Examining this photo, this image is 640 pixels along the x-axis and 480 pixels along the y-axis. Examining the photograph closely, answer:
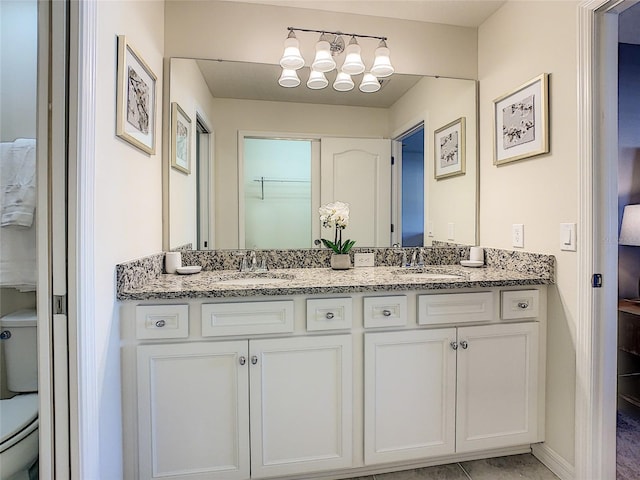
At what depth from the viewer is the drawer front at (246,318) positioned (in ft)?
4.72

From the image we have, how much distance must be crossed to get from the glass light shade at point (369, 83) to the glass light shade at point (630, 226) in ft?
5.82

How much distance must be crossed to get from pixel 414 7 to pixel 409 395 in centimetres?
204

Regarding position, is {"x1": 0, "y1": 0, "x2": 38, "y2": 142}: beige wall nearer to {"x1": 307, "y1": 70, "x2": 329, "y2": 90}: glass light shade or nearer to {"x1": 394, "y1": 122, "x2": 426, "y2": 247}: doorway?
{"x1": 307, "y1": 70, "x2": 329, "y2": 90}: glass light shade

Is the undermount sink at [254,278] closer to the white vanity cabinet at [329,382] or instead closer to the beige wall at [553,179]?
the white vanity cabinet at [329,382]

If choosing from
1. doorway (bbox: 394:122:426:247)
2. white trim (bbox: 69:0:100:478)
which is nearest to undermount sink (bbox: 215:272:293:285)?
white trim (bbox: 69:0:100:478)

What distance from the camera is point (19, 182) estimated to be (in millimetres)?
1199

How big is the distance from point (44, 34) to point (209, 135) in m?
0.97

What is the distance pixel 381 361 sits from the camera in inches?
62.2

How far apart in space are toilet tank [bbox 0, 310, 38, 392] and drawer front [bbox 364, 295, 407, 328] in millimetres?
1184

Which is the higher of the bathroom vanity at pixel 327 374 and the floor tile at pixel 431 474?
the bathroom vanity at pixel 327 374

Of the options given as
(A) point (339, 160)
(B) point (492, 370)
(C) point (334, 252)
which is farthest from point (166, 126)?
(B) point (492, 370)

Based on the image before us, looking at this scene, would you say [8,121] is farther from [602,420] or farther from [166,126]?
[602,420]

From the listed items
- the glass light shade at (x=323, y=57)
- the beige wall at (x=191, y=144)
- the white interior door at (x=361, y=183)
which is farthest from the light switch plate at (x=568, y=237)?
the beige wall at (x=191, y=144)

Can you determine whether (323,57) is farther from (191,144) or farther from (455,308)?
(455,308)
